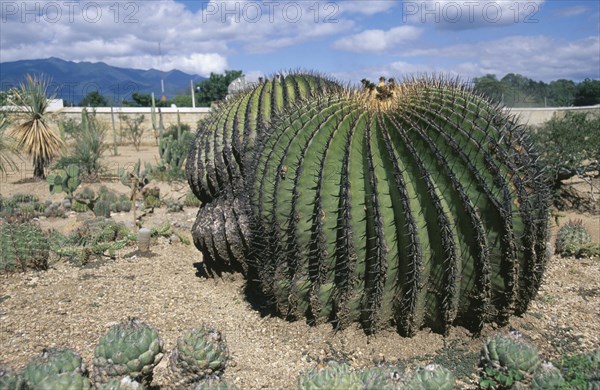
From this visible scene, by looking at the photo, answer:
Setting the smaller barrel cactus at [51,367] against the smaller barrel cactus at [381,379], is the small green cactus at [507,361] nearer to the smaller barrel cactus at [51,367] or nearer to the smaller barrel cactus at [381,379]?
the smaller barrel cactus at [381,379]

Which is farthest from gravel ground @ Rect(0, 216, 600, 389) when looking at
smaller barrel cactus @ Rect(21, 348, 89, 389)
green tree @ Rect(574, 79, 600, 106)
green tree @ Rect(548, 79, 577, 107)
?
green tree @ Rect(574, 79, 600, 106)

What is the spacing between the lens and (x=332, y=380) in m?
2.34

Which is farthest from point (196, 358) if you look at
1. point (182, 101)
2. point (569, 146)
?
point (182, 101)

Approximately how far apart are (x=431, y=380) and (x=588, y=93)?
53.5 meters

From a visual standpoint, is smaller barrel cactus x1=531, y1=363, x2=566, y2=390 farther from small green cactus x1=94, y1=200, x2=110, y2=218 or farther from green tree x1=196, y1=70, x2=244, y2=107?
green tree x1=196, y1=70, x2=244, y2=107

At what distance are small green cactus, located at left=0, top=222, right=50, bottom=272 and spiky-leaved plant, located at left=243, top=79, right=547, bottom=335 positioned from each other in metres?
3.25

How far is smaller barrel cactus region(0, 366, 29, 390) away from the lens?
7.45 feet

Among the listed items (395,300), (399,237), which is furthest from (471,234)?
(395,300)

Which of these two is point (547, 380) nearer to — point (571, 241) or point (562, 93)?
point (571, 241)

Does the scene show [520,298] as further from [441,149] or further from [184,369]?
[184,369]

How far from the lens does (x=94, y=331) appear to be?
14.7 ft

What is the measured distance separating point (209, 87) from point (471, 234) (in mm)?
65338

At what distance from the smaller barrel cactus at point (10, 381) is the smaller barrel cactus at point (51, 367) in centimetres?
6

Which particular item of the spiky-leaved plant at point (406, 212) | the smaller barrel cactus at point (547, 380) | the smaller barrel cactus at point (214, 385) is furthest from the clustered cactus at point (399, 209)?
the smaller barrel cactus at point (214, 385)
